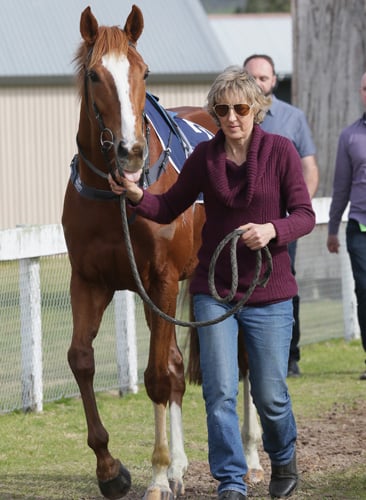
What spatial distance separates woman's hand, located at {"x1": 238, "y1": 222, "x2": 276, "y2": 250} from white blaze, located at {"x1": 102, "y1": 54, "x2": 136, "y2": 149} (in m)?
0.63

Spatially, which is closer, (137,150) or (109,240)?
(137,150)

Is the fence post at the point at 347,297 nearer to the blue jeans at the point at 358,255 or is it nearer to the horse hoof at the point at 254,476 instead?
the blue jeans at the point at 358,255

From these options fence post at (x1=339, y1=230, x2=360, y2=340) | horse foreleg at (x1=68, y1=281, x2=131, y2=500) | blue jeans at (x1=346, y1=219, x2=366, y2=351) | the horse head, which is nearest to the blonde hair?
the horse head

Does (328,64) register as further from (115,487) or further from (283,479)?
(115,487)

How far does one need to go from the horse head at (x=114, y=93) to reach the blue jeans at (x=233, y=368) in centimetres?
75

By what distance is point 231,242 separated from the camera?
4914 millimetres

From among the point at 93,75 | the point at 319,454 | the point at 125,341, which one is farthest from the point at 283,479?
the point at 125,341

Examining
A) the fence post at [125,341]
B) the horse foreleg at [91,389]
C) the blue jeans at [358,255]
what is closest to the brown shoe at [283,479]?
the horse foreleg at [91,389]

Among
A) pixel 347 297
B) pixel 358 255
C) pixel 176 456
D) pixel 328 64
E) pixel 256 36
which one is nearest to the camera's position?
pixel 176 456

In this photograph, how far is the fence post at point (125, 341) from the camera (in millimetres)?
8477

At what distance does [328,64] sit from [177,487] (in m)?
7.96

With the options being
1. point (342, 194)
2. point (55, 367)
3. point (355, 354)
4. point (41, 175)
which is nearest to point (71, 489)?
point (55, 367)

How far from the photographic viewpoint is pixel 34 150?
2152 cm

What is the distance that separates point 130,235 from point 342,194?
298 centimetres
